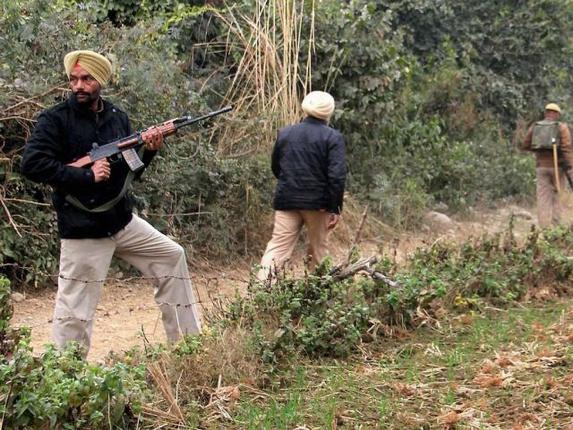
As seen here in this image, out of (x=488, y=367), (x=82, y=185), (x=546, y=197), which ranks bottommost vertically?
(x=546, y=197)

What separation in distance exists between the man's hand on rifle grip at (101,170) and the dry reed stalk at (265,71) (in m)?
4.66

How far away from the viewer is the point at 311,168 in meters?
7.11

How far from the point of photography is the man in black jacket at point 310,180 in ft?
23.1

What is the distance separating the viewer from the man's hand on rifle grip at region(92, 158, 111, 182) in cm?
490


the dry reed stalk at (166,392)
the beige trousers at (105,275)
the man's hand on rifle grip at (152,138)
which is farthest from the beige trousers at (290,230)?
the dry reed stalk at (166,392)

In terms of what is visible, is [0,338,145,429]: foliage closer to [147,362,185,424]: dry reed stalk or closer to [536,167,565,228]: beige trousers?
[147,362,185,424]: dry reed stalk

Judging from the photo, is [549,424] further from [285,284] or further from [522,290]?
[522,290]

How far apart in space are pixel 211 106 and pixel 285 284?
5055mm

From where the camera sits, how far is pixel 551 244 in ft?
26.1

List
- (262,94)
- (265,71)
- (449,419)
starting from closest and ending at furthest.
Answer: (449,419), (262,94), (265,71)

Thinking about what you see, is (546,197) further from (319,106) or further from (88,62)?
(88,62)

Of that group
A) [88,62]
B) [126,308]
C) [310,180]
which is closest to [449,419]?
[88,62]

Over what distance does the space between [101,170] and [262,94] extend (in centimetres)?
520

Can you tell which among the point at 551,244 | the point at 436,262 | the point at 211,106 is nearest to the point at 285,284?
the point at 436,262
